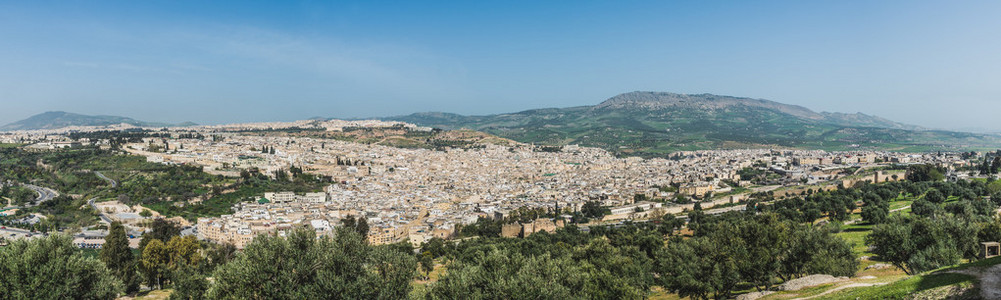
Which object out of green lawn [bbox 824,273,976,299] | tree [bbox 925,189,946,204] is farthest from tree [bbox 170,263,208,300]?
tree [bbox 925,189,946,204]

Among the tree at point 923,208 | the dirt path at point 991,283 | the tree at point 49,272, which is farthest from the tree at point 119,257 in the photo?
the tree at point 923,208

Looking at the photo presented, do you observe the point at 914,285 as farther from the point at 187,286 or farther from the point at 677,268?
the point at 187,286

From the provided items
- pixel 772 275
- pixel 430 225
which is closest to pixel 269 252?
pixel 772 275

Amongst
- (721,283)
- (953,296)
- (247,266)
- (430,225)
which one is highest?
(953,296)

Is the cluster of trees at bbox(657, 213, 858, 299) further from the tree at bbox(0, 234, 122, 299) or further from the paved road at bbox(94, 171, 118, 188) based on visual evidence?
the paved road at bbox(94, 171, 118, 188)

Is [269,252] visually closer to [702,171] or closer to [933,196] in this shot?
[933,196]

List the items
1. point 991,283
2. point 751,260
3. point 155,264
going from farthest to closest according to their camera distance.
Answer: point 155,264 → point 751,260 → point 991,283

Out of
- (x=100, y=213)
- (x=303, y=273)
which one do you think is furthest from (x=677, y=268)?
(x=100, y=213)

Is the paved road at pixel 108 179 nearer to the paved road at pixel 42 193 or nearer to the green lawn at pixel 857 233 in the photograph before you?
the paved road at pixel 42 193
